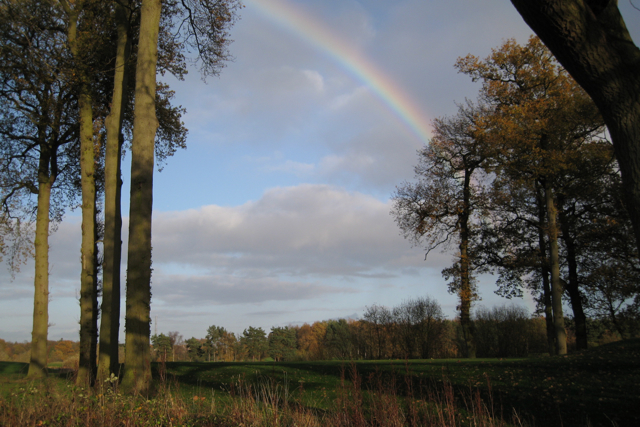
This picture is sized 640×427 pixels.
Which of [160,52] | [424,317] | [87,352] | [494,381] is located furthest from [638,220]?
[424,317]

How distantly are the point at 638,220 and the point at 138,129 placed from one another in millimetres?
8468

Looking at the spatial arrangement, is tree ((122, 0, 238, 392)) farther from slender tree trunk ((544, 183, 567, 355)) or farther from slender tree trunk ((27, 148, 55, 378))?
slender tree trunk ((544, 183, 567, 355))

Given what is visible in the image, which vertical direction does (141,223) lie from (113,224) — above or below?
below

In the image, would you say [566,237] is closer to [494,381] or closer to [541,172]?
[541,172]

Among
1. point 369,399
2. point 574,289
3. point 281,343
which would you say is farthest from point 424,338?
point 281,343

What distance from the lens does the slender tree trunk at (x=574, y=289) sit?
2117 centimetres

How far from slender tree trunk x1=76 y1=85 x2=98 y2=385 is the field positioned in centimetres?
256

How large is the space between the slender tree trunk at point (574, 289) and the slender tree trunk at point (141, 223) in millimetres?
20057

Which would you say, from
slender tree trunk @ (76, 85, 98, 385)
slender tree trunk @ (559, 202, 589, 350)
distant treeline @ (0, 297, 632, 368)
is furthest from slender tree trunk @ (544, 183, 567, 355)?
slender tree trunk @ (76, 85, 98, 385)

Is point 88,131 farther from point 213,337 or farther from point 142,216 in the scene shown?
point 213,337

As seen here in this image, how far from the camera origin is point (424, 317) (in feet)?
91.7

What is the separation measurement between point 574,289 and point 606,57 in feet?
70.1

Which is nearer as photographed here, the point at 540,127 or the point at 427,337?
the point at 540,127

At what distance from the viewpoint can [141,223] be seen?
8.21 meters
